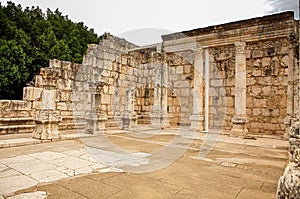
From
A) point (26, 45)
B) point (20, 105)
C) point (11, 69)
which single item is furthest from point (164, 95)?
point (26, 45)

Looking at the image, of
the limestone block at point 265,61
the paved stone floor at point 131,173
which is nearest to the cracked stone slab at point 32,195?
the paved stone floor at point 131,173

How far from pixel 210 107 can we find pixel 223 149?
422 centimetres

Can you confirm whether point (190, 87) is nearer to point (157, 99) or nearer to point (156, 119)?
point (157, 99)

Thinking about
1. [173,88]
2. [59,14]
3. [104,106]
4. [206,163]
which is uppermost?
[59,14]

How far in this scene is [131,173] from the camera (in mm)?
3209

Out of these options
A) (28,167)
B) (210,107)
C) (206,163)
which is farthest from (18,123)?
(210,107)

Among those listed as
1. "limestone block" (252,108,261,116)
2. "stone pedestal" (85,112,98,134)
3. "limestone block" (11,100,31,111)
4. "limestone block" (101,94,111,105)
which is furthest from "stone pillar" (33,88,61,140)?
"limestone block" (252,108,261,116)

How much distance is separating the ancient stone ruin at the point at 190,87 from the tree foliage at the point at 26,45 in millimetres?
4479

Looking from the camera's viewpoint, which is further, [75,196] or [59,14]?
[59,14]

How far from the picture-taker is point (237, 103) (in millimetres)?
7523

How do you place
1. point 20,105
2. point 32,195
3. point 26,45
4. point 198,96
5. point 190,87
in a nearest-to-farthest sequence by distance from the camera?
point 32,195 → point 20,105 → point 198,96 → point 190,87 → point 26,45

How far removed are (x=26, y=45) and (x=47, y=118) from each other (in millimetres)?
9242

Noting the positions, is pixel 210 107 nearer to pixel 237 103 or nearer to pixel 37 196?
pixel 237 103

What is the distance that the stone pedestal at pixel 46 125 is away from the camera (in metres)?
5.64
